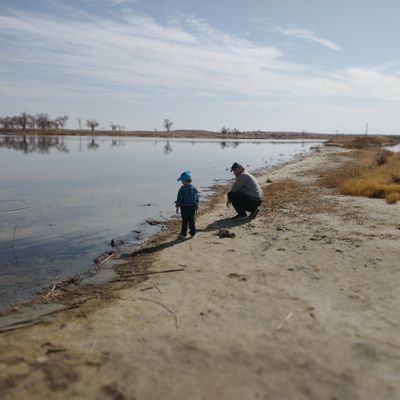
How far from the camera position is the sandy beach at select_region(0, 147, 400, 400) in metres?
4.14

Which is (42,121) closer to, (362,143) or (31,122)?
(31,122)

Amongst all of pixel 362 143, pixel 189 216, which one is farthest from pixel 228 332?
pixel 362 143

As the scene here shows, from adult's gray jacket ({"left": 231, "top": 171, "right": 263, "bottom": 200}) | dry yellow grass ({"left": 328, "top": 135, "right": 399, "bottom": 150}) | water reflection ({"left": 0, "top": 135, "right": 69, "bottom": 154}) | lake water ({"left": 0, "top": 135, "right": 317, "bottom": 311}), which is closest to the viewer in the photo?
lake water ({"left": 0, "top": 135, "right": 317, "bottom": 311})

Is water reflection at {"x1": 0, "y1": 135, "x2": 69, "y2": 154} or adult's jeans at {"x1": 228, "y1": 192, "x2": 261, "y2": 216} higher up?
adult's jeans at {"x1": 228, "y1": 192, "x2": 261, "y2": 216}

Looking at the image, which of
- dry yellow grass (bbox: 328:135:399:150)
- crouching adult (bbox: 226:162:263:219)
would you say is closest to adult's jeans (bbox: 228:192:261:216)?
crouching adult (bbox: 226:162:263:219)

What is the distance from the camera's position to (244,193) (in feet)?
40.2

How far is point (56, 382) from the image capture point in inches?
167

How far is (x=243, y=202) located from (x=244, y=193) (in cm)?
33

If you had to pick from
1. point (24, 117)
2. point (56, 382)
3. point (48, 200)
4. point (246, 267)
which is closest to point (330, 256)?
point (246, 267)

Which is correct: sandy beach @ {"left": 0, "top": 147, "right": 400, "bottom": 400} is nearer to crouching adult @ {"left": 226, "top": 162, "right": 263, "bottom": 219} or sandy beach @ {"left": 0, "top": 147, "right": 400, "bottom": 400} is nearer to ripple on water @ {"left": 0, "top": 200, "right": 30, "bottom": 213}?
crouching adult @ {"left": 226, "top": 162, "right": 263, "bottom": 219}

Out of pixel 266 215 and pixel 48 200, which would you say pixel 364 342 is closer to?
pixel 266 215

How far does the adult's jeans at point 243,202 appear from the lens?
12.3m

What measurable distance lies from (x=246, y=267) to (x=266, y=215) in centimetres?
531

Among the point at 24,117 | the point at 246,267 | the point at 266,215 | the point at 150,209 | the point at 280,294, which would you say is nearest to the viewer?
the point at 280,294
